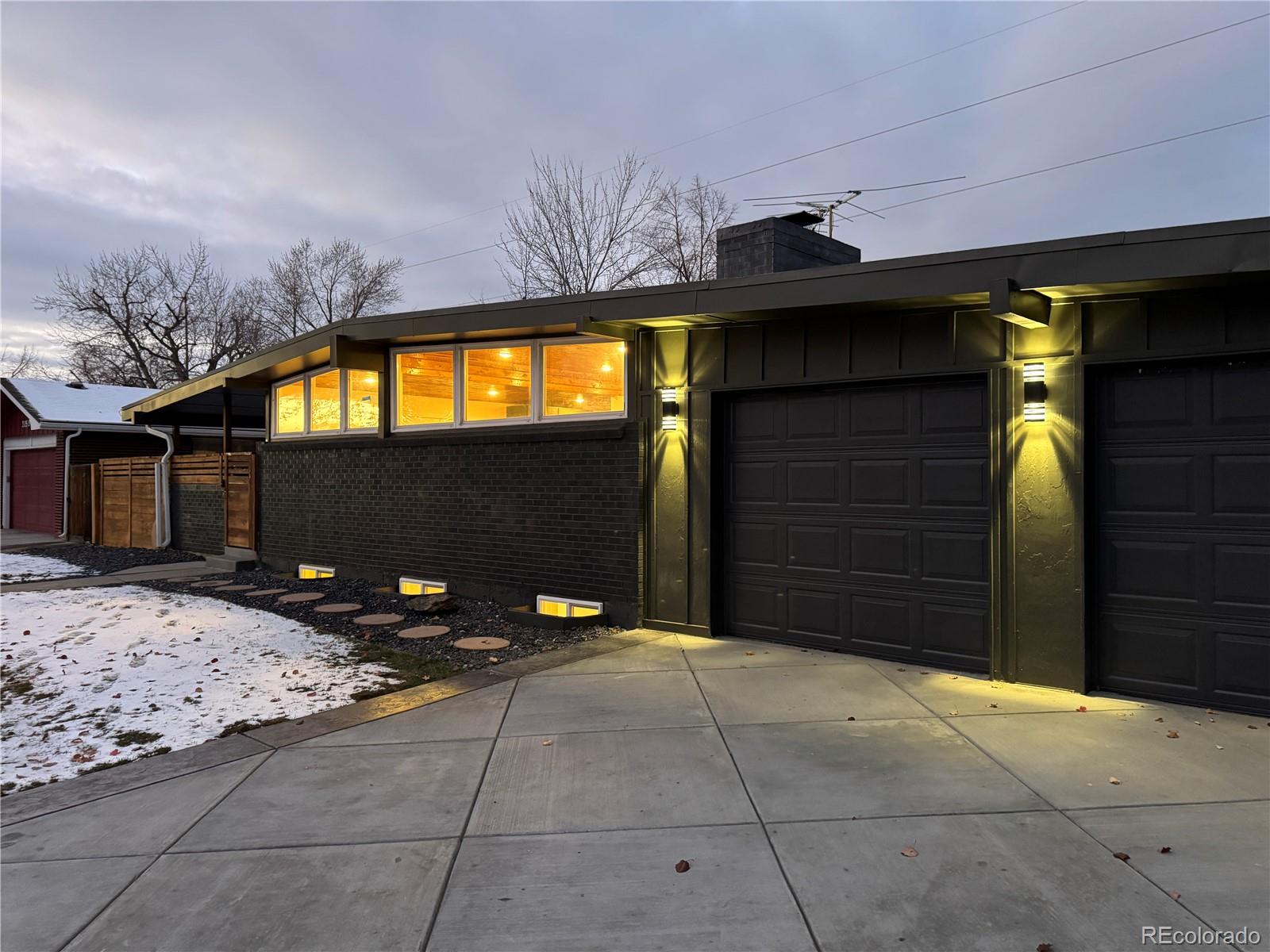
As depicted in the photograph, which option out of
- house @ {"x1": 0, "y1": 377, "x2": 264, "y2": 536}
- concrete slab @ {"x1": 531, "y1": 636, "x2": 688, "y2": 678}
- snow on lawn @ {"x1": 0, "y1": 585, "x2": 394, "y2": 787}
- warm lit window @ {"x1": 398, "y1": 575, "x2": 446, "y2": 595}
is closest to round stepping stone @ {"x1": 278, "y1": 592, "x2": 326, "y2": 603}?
snow on lawn @ {"x1": 0, "y1": 585, "x2": 394, "y2": 787}

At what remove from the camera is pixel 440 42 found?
883 inches

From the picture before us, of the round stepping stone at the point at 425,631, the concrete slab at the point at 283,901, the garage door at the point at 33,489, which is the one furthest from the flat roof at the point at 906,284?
the garage door at the point at 33,489

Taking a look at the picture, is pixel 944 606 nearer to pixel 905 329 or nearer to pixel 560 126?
pixel 905 329

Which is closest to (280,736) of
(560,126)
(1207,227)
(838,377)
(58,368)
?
(838,377)

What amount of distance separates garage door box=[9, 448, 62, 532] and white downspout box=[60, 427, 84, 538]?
0.71m

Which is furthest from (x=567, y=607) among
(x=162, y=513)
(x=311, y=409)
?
(x=162, y=513)

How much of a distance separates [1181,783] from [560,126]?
4641cm

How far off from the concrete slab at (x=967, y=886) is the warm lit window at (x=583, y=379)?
217 inches

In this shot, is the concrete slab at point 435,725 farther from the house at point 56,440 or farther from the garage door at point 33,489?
the garage door at point 33,489

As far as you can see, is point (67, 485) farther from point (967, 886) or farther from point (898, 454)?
point (967, 886)

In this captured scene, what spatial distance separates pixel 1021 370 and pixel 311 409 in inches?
431

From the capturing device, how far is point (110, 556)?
48.9ft

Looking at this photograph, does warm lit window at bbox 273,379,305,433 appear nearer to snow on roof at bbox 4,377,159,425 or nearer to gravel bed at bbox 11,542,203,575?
gravel bed at bbox 11,542,203,575

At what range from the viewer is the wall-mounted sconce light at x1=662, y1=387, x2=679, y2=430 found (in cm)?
751
